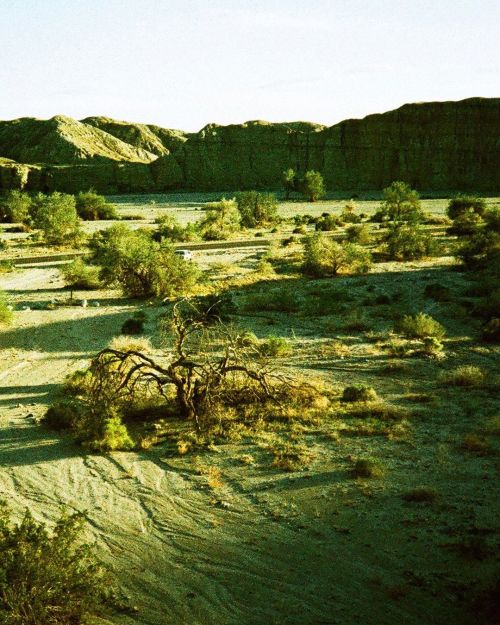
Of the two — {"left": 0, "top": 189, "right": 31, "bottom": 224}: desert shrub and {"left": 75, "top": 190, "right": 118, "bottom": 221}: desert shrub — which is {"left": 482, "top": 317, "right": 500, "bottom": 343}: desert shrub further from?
{"left": 75, "top": 190, "right": 118, "bottom": 221}: desert shrub

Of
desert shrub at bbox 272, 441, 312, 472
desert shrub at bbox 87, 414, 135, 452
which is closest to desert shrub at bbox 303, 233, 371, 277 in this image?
desert shrub at bbox 272, 441, 312, 472

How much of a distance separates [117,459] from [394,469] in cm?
511

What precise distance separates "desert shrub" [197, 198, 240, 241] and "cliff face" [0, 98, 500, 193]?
42.6 metres

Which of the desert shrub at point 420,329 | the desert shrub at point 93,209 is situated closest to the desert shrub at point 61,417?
the desert shrub at point 420,329

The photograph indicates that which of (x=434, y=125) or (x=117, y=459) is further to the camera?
(x=434, y=125)

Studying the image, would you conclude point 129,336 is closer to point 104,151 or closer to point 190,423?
point 190,423

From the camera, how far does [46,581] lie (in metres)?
6.87

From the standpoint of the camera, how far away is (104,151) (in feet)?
403

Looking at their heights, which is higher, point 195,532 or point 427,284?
point 427,284

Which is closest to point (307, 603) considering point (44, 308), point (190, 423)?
point (190, 423)

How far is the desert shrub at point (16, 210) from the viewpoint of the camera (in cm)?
5831

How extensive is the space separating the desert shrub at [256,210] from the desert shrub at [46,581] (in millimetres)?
A: 49057

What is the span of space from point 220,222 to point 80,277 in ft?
79.4

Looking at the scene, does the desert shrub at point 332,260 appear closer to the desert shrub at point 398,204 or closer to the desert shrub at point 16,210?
the desert shrub at point 398,204
